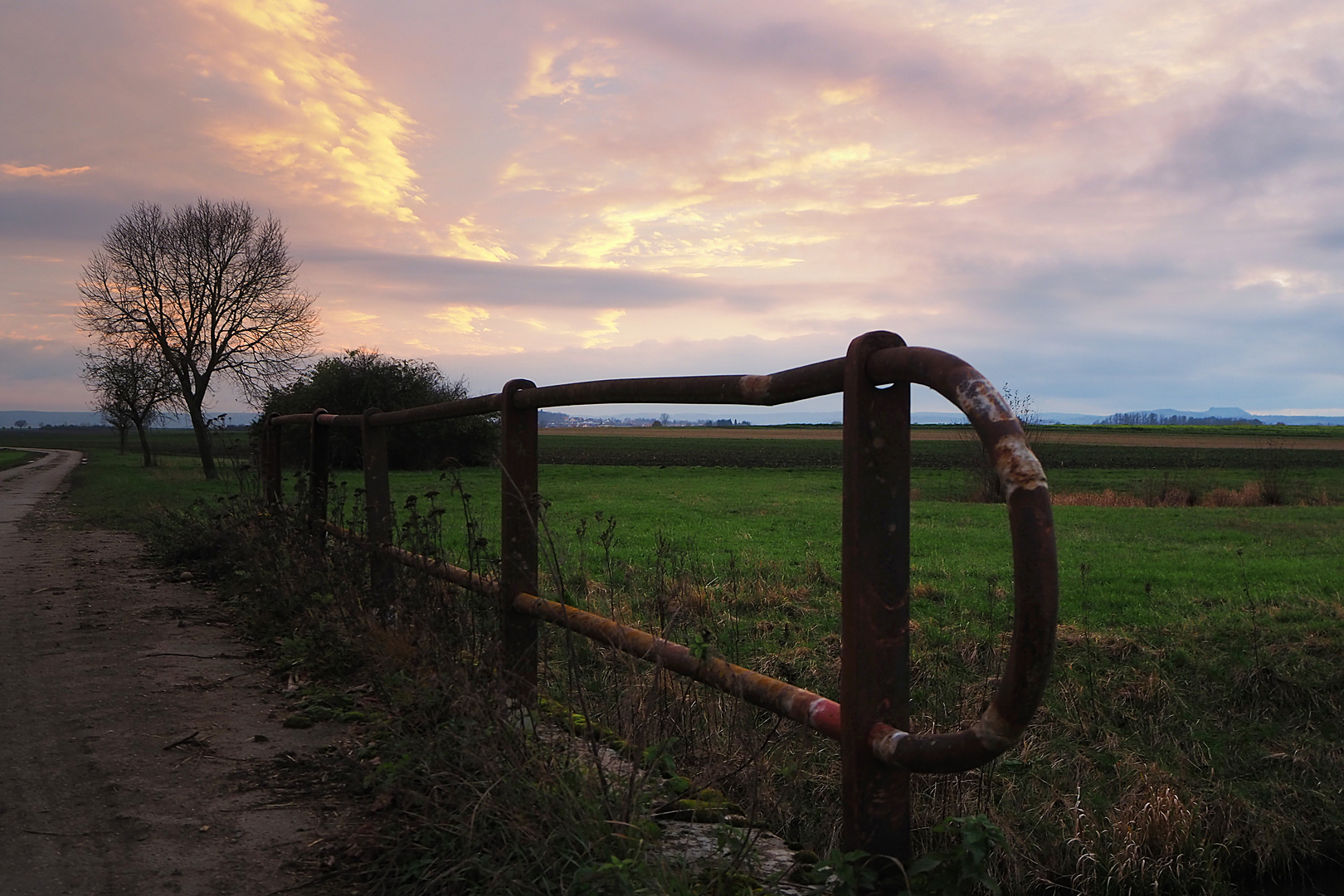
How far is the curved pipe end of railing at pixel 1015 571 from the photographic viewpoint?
130cm

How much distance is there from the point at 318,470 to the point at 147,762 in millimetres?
3416

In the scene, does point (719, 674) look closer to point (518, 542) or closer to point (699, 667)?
point (699, 667)

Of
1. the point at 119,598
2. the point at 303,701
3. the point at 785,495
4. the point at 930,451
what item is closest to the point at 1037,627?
the point at 303,701

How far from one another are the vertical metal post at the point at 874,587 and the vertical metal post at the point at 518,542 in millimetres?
1682

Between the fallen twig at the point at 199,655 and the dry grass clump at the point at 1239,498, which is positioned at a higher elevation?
the fallen twig at the point at 199,655

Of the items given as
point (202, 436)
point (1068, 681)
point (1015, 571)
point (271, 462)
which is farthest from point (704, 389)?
point (202, 436)

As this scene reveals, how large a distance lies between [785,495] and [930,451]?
3640 cm

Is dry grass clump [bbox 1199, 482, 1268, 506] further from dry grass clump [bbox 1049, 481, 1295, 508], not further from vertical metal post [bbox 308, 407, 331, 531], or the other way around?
vertical metal post [bbox 308, 407, 331, 531]

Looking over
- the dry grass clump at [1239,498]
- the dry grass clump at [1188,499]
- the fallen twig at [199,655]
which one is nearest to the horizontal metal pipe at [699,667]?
the fallen twig at [199,655]

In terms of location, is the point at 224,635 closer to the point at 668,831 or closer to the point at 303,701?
the point at 303,701

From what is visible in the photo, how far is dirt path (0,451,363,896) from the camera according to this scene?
89.0 inches

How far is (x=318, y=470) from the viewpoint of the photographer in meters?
6.21

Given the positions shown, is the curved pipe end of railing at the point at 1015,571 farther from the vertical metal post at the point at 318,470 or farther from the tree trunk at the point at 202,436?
the tree trunk at the point at 202,436

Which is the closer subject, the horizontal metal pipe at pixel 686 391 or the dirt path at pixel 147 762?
the horizontal metal pipe at pixel 686 391
